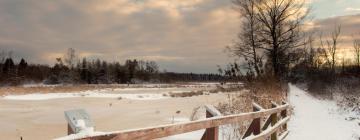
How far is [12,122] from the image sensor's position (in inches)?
858

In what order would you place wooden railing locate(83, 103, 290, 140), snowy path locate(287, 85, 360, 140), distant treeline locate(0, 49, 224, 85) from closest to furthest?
wooden railing locate(83, 103, 290, 140)
snowy path locate(287, 85, 360, 140)
distant treeline locate(0, 49, 224, 85)

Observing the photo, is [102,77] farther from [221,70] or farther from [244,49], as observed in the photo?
[221,70]

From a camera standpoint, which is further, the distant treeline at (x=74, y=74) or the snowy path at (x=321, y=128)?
the distant treeline at (x=74, y=74)

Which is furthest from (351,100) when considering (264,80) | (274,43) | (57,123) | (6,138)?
(274,43)

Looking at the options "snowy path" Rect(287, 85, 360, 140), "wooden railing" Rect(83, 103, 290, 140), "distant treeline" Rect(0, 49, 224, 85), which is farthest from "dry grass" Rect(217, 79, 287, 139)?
"distant treeline" Rect(0, 49, 224, 85)

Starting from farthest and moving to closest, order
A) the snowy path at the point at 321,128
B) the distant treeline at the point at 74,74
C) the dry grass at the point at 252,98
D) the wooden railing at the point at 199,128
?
the distant treeline at the point at 74,74
the dry grass at the point at 252,98
the snowy path at the point at 321,128
the wooden railing at the point at 199,128

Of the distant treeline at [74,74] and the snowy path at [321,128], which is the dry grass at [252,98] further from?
the distant treeline at [74,74]

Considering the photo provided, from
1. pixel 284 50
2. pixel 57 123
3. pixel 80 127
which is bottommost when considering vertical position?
pixel 57 123

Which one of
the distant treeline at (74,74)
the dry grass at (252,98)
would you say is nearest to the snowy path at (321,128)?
the dry grass at (252,98)

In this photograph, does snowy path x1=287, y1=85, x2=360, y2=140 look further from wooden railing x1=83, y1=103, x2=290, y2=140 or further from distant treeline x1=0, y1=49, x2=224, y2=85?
distant treeline x1=0, y1=49, x2=224, y2=85

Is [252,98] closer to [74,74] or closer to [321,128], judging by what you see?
[321,128]

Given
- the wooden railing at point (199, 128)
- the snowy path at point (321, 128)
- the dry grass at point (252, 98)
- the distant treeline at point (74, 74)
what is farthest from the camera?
the distant treeline at point (74, 74)

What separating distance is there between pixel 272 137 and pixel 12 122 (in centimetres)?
1576

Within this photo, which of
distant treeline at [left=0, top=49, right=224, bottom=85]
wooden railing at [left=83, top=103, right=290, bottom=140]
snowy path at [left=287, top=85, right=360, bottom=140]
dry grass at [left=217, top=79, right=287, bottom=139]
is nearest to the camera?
wooden railing at [left=83, top=103, right=290, bottom=140]
